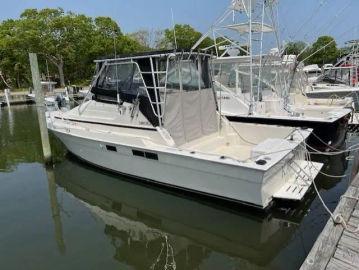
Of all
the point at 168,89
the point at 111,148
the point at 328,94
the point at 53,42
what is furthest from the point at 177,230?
the point at 53,42

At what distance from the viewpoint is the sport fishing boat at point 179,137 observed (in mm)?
6637

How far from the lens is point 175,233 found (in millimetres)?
6449

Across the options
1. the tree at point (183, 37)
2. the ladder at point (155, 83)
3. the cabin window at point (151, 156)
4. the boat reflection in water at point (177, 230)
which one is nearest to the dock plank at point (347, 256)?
the boat reflection in water at point (177, 230)

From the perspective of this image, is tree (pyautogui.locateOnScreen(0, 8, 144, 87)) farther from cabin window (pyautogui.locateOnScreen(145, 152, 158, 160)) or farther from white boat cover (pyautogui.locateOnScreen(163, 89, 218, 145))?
cabin window (pyautogui.locateOnScreen(145, 152, 158, 160))

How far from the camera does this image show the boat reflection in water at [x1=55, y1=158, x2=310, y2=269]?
18.6 feet

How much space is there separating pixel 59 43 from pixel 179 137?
1487 inches

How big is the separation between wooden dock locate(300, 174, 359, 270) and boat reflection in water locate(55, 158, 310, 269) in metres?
1.39

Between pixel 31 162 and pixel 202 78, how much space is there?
5.86 meters

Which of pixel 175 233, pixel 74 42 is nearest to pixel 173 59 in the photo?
pixel 175 233

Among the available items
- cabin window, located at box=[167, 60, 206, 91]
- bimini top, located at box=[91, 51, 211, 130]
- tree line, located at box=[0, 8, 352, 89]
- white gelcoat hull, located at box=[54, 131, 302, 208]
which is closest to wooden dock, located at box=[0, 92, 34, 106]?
tree line, located at box=[0, 8, 352, 89]

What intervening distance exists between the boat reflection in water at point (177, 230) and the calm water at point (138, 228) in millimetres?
15

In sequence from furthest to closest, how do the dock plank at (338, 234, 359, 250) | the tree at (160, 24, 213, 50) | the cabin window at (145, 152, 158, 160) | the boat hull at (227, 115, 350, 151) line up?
the tree at (160, 24, 213, 50), the boat hull at (227, 115, 350, 151), the cabin window at (145, 152, 158, 160), the dock plank at (338, 234, 359, 250)

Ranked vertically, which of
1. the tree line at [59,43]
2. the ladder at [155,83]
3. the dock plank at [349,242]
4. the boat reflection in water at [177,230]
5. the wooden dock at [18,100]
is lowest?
the boat reflection in water at [177,230]

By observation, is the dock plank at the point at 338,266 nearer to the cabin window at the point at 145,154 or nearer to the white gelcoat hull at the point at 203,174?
the white gelcoat hull at the point at 203,174
